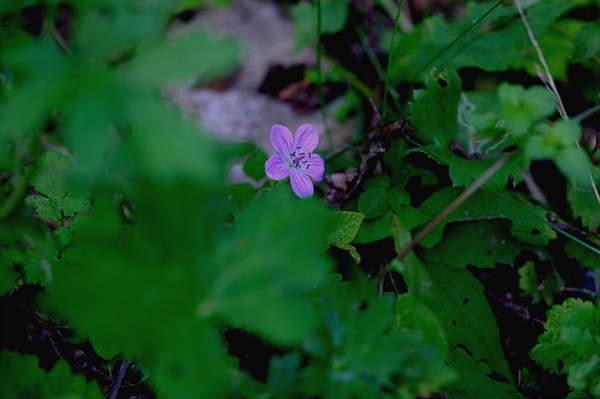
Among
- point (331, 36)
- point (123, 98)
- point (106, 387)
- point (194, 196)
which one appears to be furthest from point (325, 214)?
point (331, 36)

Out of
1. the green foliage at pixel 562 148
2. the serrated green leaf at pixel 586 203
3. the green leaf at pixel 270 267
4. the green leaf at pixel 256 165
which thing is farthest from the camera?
the serrated green leaf at pixel 586 203

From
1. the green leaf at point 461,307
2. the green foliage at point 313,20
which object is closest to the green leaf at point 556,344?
the green leaf at point 461,307

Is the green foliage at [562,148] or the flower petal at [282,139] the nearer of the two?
the green foliage at [562,148]

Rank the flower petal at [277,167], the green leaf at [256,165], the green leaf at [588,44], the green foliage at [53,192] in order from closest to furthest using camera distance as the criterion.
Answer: the green foliage at [53,192]
the flower petal at [277,167]
the green leaf at [256,165]
the green leaf at [588,44]

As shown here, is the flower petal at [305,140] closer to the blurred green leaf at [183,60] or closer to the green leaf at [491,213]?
the green leaf at [491,213]

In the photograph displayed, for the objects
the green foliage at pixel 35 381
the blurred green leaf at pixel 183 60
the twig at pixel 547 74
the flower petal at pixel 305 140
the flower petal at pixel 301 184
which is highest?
the blurred green leaf at pixel 183 60

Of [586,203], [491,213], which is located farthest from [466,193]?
[586,203]

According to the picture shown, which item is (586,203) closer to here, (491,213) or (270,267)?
(491,213)
